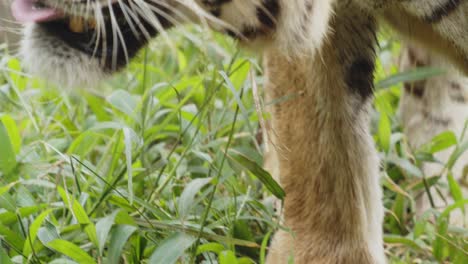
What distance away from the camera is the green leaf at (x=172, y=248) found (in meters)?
2.26

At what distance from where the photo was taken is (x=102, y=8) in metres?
2.11

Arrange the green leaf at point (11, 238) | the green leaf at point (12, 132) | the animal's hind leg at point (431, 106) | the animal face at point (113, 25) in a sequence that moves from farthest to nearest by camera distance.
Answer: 1. the animal's hind leg at point (431, 106)
2. the green leaf at point (12, 132)
3. the green leaf at point (11, 238)
4. the animal face at point (113, 25)

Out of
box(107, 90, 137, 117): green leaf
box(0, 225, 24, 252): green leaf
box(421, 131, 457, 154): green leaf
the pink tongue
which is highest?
the pink tongue

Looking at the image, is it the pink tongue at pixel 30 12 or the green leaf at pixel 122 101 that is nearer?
the pink tongue at pixel 30 12

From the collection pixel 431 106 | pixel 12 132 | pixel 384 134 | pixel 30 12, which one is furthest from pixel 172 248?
pixel 431 106

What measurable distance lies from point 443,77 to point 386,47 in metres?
0.73

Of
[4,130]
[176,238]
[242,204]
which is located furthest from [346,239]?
[4,130]

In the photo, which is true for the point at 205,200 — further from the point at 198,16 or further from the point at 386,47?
the point at 386,47

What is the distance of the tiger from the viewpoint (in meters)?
2.17

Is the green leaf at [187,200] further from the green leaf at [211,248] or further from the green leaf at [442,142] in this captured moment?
the green leaf at [442,142]

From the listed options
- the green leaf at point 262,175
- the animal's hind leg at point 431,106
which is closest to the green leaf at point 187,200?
the green leaf at point 262,175

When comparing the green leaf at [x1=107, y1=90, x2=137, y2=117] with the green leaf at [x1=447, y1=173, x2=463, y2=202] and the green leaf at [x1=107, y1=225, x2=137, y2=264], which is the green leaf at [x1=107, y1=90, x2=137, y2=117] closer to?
the green leaf at [x1=107, y1=225, x2=137, y2=264]

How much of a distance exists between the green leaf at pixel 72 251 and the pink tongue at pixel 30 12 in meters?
0.48

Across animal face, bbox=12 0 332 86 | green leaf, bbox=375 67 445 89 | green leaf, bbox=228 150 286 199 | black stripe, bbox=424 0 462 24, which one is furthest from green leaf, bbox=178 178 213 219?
green leaf, bbox=375 67 445 89
